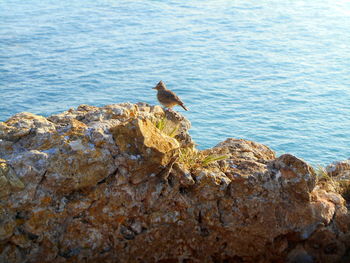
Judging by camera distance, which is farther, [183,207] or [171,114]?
[171,114]

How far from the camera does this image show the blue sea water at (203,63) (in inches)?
461

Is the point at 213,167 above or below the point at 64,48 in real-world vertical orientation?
above

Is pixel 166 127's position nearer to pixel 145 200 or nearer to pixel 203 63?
pixel 145 200

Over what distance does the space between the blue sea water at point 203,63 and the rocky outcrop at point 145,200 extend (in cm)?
553

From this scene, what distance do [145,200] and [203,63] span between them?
35.4ft

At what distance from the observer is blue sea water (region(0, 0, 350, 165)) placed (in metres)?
11.7

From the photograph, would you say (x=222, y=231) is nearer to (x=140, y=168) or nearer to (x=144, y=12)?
(x=140, y=168)

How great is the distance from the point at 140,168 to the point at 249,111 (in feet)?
26.2

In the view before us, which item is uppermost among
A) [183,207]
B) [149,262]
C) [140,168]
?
[140,168]

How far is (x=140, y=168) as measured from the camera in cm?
461

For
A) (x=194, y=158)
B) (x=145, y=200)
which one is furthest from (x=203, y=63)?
(x=145, y=200)

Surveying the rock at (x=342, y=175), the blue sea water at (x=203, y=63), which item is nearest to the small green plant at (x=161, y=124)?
the rock at (x=342, y=175)

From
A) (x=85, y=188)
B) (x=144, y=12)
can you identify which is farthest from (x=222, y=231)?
(x=144, y=12)

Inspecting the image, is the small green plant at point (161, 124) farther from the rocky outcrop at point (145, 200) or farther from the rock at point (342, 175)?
the rock at point (342, 175)
